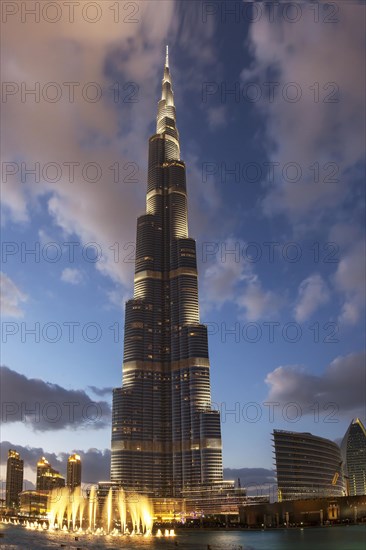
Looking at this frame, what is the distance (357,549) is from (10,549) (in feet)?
250

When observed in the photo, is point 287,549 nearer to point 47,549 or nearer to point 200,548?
point 200,548

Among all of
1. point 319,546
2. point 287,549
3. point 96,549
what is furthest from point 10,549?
point 319,546

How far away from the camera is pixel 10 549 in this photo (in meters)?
122

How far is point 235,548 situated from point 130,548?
25.8m

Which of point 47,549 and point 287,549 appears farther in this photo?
point 287,549

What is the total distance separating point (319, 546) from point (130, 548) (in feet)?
157

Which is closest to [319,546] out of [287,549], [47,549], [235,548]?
[287,549]

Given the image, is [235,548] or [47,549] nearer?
[47,549]

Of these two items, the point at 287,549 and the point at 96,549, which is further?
the point at 287,549

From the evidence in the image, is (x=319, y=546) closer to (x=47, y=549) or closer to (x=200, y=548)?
(x=200, y=548)

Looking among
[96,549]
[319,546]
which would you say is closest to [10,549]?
[96,549]

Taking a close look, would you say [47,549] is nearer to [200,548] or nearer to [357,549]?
[200,548]

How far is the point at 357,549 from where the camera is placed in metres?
127

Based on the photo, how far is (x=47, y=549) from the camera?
12438cm
